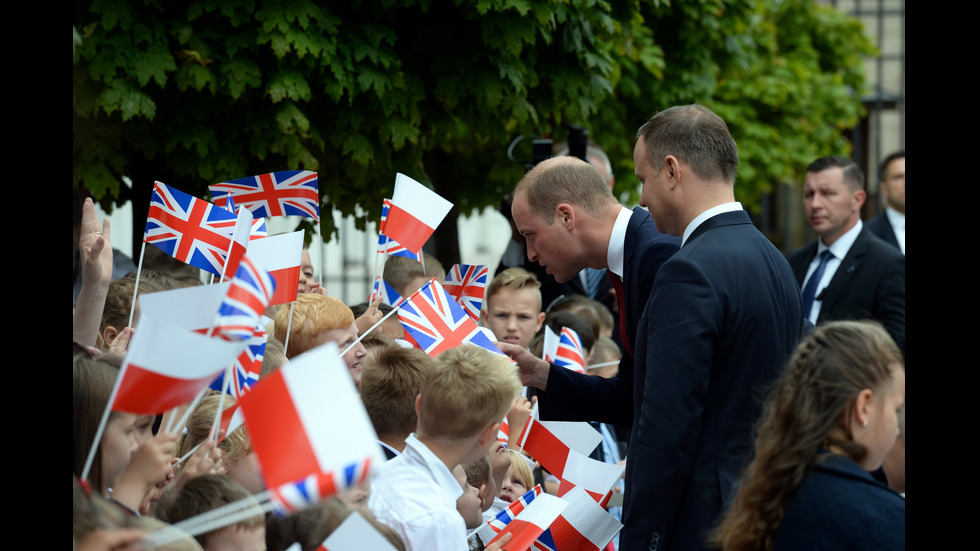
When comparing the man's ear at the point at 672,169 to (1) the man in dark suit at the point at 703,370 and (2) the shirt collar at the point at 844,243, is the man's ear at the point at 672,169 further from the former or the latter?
(2) the shirt collar at the point at 844,243

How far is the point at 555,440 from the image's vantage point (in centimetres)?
416

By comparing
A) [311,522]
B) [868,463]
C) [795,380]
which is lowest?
[311,522]

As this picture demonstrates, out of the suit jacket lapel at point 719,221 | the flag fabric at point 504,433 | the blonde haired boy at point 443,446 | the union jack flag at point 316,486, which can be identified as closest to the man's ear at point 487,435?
the blonde haired boy at point 443,446

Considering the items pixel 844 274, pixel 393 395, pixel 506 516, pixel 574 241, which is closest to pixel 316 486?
pixel 506 516

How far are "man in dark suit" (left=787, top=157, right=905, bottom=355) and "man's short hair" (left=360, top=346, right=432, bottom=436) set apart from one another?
12.5 feet

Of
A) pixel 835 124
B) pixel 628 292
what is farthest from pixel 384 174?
pixel 835 124

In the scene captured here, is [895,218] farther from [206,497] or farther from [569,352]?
[206,497]

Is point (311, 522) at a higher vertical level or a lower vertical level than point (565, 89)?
lower

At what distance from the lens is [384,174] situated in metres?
7.08

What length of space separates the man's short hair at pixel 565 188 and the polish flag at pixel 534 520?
1086mm

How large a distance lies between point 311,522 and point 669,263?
1243 millimetres

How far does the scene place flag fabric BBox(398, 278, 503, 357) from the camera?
4.12 meters

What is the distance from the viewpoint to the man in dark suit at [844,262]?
696 cm

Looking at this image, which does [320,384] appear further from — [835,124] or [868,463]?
[835,124]
